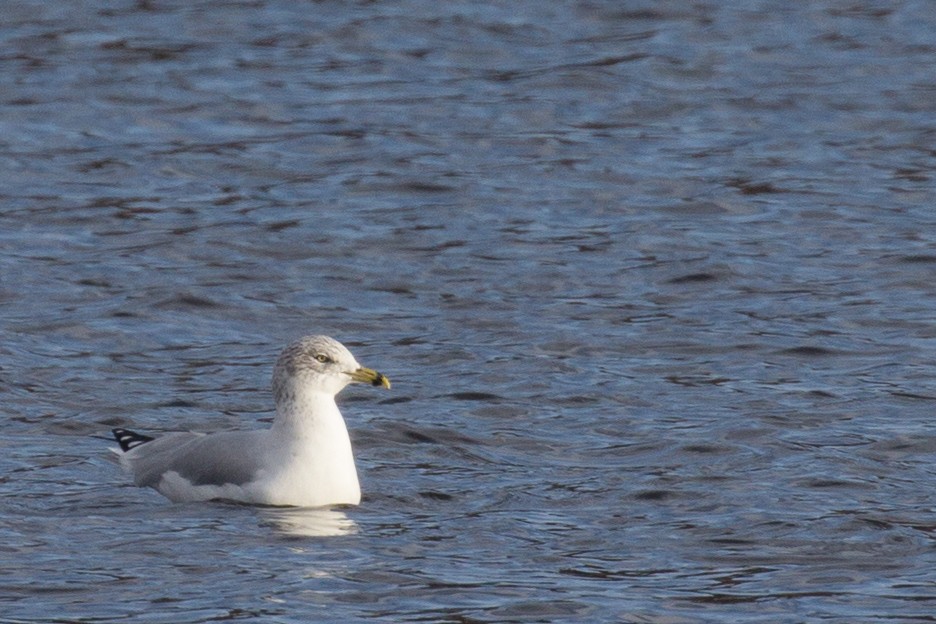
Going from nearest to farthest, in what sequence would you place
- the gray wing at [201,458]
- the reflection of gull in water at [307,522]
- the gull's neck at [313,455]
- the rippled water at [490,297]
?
the rippled water at [490,297] → the reflection of gull in water at [307,522] → the gull's neck at [313,455] → the gray wing at [201,458]

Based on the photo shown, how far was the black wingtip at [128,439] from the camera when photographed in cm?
1309

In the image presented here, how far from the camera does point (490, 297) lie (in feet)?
57.4

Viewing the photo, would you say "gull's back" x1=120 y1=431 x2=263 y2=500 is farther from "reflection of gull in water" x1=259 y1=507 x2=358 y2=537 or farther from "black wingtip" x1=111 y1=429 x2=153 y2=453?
"reflection of gull in water" x1=259 y1=507 x2=358 y2=537

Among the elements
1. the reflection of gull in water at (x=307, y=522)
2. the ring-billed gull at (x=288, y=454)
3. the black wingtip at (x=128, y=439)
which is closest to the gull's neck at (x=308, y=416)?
the ring-billed gull at (x=288, y=454)

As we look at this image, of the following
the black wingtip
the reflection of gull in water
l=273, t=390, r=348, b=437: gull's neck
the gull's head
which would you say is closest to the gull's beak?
the gull's head

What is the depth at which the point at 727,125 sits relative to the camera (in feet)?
75.3

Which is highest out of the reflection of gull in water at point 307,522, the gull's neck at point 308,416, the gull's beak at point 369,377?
the gull's beak at point 369,377

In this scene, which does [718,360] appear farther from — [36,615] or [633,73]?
[633,73]

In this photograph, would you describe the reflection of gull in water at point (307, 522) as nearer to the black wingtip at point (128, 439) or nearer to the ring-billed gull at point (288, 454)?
the ring-billed gull at point (288, 454)

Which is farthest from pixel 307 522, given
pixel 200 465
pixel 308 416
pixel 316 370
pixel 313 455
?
pixel 316 370

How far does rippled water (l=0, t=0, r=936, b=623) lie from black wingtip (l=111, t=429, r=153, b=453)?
0.80 ft

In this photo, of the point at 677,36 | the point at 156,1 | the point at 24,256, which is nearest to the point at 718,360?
the point at 24,256

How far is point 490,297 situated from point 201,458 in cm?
536

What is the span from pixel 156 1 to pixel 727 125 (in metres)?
8.45
